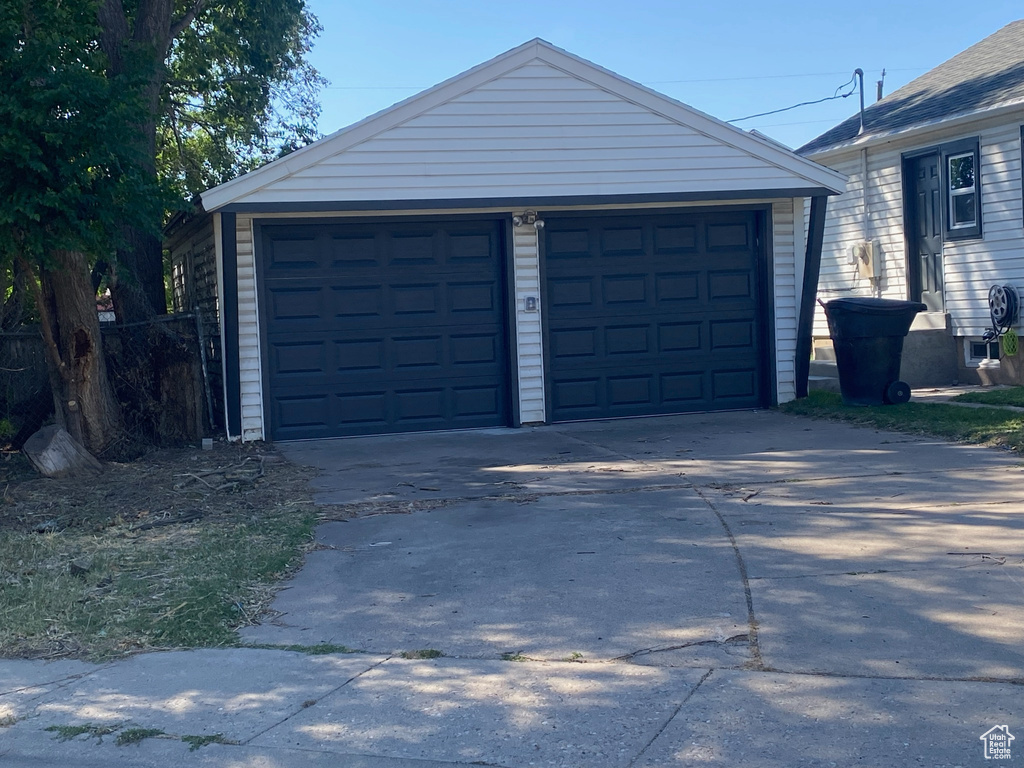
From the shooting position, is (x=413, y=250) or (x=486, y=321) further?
(x=486, y=321)

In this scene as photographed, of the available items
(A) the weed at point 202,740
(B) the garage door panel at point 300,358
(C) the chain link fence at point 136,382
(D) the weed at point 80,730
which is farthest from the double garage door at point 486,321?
(A) the weed at point 202,740

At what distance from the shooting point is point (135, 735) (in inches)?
166

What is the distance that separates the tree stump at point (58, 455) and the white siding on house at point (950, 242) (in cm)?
1137

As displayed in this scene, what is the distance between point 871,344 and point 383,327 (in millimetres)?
5562

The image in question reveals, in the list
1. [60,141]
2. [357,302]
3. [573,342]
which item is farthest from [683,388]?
[60,141]

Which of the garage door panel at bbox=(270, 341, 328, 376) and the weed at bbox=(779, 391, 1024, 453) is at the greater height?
the garage door panel at bbox=(270, 341, 328, 376)

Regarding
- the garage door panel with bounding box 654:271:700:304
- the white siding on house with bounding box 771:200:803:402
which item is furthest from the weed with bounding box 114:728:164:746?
the white siding on house with bounding box 771:200:803:402

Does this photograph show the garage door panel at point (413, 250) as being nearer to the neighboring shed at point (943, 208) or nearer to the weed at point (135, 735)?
the neighboring shed at point (943, 208)

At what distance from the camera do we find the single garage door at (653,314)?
1248 cm

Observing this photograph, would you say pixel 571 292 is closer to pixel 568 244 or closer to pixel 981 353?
pixel 568 244

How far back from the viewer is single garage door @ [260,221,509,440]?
11.7 metres

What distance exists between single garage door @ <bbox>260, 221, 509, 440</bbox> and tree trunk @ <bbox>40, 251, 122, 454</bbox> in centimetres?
188

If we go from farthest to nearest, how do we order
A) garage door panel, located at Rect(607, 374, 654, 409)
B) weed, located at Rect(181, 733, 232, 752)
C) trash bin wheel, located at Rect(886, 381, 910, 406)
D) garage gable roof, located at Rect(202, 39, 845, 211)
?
garage door panel, located at Rect(607, 374, 654, 409) → trash bin wheel, located at Rect(886, 381, 910, 406) → garage gable roof, located at Rect(202, 39, 845, 211) → weed, located at Rect(181, 733, 232, 752)

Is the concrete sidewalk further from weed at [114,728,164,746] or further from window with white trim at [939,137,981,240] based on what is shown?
window with white trim at [939,137,981,240]
